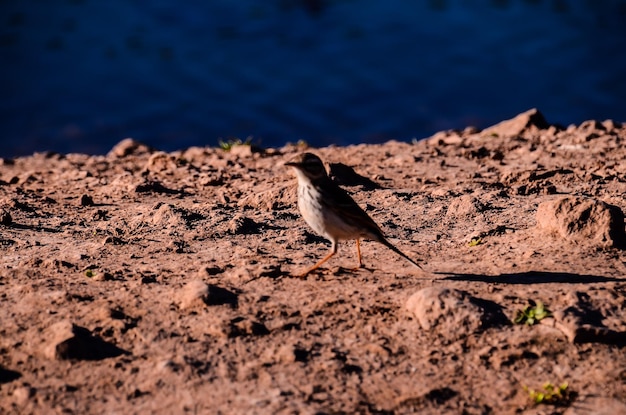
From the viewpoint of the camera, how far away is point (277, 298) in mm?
6062

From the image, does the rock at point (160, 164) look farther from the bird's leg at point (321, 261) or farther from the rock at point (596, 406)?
the rock at point (596, 406)

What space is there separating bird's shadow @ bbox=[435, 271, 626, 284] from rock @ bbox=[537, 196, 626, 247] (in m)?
0.57

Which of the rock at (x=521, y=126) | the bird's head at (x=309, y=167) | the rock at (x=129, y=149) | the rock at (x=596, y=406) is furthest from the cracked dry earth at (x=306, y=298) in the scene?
the rock at (x=129, y=149)

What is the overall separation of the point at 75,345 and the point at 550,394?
2.81 metres

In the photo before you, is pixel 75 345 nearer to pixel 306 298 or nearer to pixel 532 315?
pixel 306 298

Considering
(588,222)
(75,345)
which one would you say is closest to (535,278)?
(588,222)

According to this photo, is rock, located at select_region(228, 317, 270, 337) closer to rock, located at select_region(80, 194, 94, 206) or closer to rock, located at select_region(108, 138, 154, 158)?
rock, located at select_region(80, 194, 94, 206)

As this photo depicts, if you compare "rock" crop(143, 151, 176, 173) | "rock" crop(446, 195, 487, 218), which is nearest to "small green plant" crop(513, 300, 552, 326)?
"rock" crop(446, 195, 487, 218)

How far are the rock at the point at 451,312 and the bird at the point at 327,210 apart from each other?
0.72 metres

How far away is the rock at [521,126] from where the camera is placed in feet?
38.8

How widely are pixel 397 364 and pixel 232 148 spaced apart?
6442 millimetres

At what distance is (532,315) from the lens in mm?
5707

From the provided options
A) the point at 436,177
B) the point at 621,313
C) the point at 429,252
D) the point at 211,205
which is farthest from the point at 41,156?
the point at 621,313

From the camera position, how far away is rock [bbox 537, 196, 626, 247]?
6805mm
